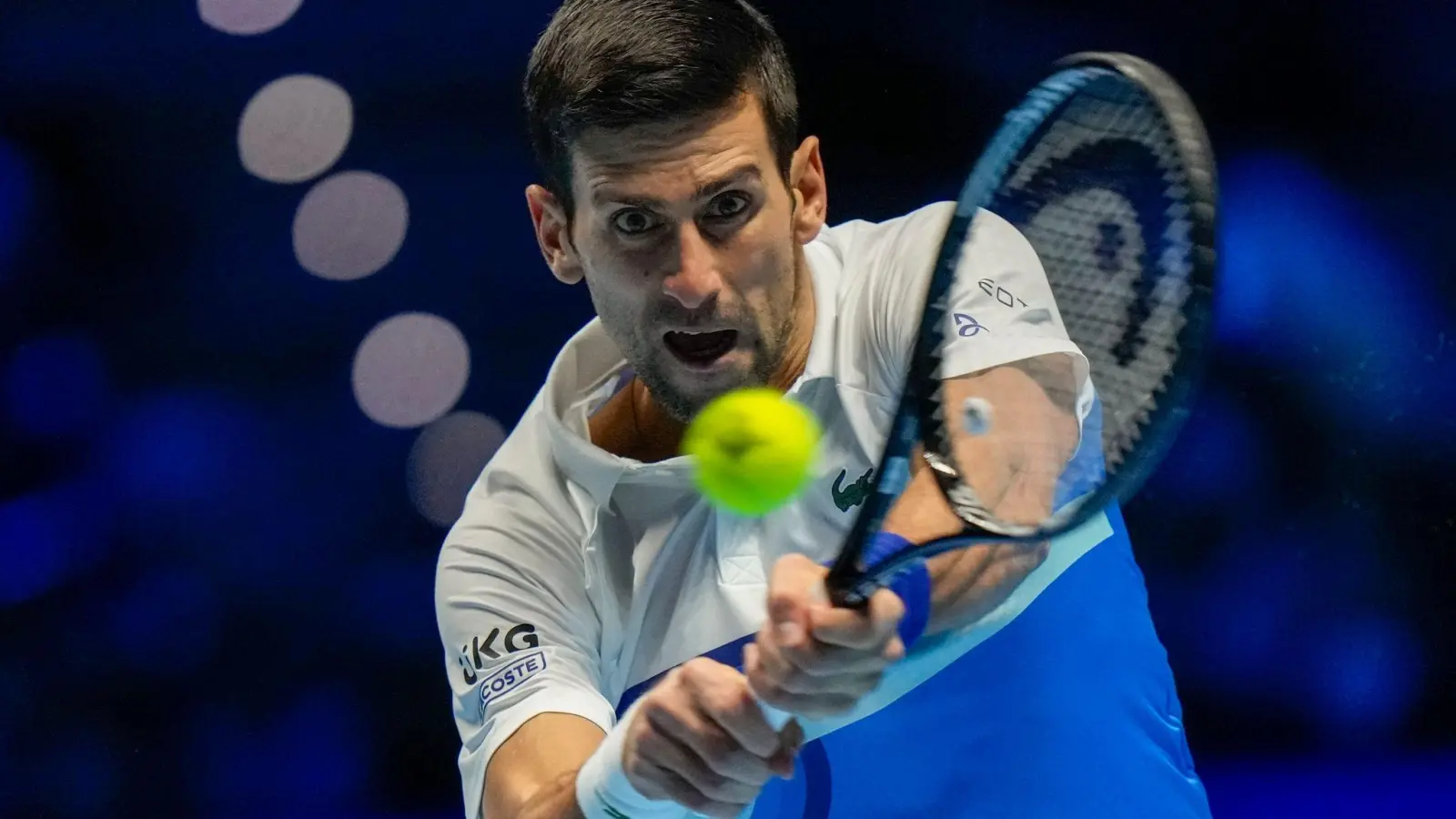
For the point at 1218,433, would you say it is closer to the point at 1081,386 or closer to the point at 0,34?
the point at 1081,386

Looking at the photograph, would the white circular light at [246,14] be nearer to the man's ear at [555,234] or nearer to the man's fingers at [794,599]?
the man's ear at [555,234]

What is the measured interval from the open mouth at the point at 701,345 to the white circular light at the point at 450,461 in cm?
126

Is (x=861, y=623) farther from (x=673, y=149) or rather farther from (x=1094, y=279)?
(x=673, y=149)

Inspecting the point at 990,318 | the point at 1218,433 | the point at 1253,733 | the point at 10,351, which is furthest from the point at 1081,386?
the point at 10,351

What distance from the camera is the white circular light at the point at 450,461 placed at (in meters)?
2.94

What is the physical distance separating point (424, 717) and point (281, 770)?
31 cm

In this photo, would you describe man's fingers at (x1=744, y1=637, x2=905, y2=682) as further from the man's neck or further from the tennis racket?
the man's neck

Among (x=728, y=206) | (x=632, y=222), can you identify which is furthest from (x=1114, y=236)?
(x=632, y=222)

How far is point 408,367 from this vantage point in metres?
2.93

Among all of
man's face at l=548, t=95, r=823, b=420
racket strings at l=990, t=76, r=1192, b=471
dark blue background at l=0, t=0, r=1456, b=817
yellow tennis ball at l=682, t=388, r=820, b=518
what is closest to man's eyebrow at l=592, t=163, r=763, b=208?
man's face at l=548, t=95, r=823, b=420

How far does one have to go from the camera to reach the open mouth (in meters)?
1.73

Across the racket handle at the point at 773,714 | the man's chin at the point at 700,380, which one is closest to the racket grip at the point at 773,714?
the racket handle at the point at 773,714

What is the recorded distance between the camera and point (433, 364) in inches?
116

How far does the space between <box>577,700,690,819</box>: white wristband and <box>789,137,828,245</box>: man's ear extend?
0.74 meters
